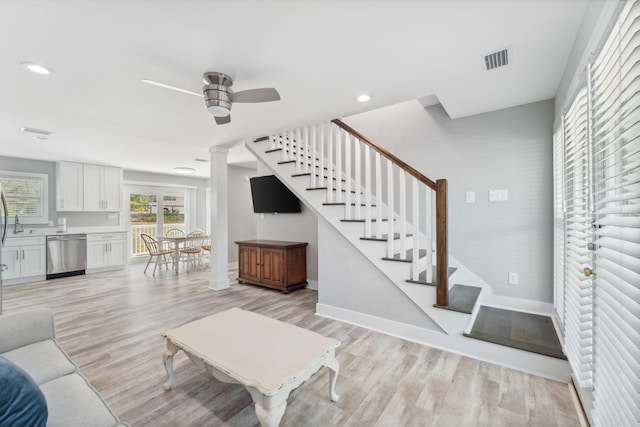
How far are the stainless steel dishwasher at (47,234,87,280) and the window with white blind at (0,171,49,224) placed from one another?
0.63 metres

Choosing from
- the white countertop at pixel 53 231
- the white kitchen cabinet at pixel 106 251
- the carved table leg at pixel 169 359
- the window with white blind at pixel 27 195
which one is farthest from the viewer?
the white kitchen cabinet at pixel 106 251

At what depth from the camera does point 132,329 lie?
294 cm

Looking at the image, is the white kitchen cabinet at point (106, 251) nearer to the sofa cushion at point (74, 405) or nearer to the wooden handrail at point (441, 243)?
the sofa cushion at point (74, 405)

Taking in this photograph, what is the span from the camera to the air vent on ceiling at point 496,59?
1970 mm

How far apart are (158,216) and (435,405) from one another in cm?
749

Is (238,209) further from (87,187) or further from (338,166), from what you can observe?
(338,166)

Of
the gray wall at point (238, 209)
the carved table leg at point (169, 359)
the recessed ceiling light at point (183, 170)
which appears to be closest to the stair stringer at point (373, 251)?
the carved table leg at point (169, 359)

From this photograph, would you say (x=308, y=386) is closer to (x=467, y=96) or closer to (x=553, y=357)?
(x=553, y=357)

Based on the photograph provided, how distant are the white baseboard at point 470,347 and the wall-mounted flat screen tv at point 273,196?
209 centimetres

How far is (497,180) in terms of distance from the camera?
3.04 m

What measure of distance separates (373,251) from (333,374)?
1.41 meters

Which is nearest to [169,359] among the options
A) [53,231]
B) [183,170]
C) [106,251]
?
[106,251]

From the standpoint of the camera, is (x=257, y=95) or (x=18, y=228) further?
(x=18, y=228)

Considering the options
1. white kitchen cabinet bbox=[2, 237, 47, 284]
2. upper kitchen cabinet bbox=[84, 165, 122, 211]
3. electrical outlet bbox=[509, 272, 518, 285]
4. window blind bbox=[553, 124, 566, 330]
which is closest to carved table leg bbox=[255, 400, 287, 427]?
window blind bbox=[553, 124, 566, 330]
